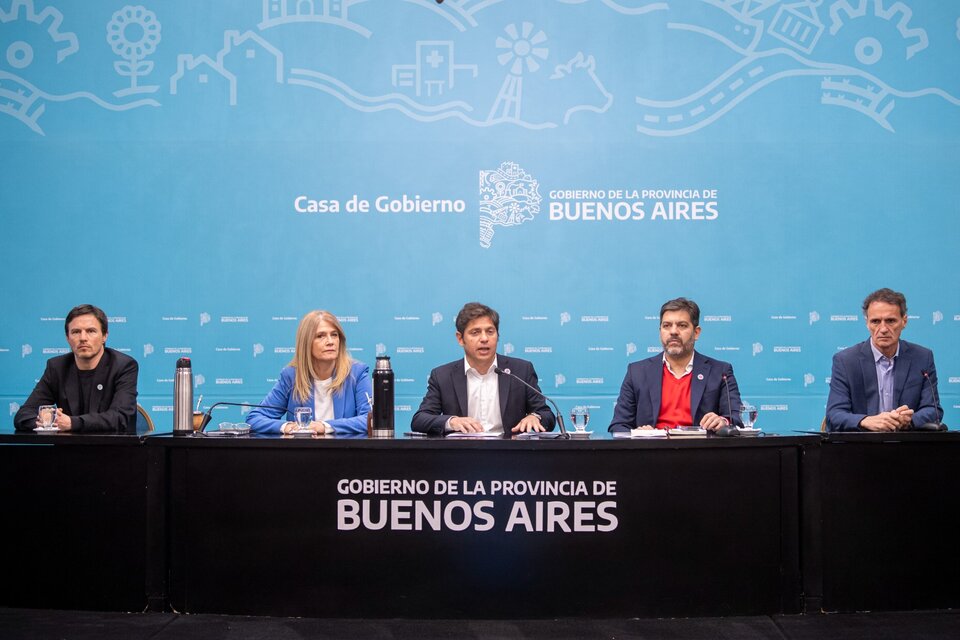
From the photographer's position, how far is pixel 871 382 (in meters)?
3.64

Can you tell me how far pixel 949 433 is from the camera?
9.80ft

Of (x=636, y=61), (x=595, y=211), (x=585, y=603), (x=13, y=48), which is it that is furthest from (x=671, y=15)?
(x=13, y=48)

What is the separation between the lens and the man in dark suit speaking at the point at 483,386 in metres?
3.63

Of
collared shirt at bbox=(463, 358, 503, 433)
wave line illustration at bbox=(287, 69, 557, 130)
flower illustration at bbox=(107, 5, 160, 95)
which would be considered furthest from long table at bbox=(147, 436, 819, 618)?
flower illustration at bbox=(107, 5, 160, 95)

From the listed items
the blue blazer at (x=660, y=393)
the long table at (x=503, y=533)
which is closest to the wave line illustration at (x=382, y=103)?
the blue blazer at (x=660, y=393)

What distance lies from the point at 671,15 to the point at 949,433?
2.85 meters

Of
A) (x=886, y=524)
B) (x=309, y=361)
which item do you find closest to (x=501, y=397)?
(x=309, y=361)

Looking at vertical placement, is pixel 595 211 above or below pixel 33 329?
above

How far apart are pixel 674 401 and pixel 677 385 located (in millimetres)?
71

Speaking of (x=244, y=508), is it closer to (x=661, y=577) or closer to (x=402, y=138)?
(x=661, y=577)

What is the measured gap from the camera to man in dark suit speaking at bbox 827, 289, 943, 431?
11.7 feet

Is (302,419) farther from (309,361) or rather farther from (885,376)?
(885,376)

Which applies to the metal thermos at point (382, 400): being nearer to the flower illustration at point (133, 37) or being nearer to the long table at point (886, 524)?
the long table at point (886, 524)

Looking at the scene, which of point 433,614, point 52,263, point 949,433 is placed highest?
point 52,263
